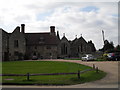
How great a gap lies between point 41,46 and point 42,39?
2.68m

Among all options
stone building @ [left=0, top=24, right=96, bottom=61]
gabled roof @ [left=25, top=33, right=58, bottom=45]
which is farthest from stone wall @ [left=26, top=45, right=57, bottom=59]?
gabled roof @ [left=25, top=33, right=58, bottom=45]

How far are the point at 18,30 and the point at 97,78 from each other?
52.6 m

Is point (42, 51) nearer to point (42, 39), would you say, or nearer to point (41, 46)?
point (41, 46)

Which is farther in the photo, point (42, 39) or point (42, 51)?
point (42, 39)

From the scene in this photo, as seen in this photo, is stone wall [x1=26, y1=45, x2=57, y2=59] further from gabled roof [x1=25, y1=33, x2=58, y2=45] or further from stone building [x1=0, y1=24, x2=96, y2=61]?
gabled roof [x1=25, y1=33, x2=58, y2=45]

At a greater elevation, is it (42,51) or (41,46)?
(41,46)

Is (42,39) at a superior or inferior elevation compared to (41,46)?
superior

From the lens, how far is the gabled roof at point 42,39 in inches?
2758

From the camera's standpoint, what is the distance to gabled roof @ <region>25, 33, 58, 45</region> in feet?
230

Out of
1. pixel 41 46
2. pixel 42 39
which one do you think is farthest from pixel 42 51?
pixel 42 39

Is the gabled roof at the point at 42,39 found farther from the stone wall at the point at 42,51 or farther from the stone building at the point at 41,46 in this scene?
the stone wall at the point at 42,51

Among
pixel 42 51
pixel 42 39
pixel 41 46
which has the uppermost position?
pixel 42 39

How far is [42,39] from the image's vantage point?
70.9 meters

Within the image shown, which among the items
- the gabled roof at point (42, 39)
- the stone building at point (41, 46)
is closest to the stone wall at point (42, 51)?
the stone building at point (41, 46)
